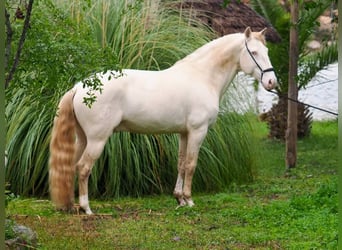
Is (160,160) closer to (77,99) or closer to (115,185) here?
(115,185)

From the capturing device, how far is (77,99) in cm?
682

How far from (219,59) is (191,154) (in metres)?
1.03

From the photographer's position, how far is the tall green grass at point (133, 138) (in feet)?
26.3

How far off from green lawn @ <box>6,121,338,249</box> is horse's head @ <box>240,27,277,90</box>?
1.29m

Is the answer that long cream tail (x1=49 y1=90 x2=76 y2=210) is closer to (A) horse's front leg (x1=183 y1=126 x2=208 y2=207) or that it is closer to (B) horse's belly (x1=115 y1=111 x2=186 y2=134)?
(B) horse's belly (x1=115 y1=111 x2=186 y2=134)

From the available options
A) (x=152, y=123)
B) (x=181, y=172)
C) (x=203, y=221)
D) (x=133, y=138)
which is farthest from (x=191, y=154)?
(x=133, y=138)

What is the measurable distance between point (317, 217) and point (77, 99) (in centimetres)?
242

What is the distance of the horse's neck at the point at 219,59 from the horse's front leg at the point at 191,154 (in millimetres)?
542

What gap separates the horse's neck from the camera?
7.45 meters

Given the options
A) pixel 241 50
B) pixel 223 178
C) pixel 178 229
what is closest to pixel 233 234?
pixel 178 229

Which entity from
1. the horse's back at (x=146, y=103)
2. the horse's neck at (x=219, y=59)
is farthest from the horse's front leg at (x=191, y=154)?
the horse's neck at (x=219, y=59)

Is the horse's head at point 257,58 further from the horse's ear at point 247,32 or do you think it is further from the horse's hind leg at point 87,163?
the horse's hind leg at point 87,163

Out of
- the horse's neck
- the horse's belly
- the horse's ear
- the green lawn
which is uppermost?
the horse's ear

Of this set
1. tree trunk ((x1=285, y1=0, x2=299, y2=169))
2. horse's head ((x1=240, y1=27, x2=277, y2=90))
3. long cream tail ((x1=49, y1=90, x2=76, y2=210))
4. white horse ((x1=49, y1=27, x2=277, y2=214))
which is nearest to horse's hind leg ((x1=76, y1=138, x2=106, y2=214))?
white horse ((x1=49, y1=27, x2=277, y2=214))
